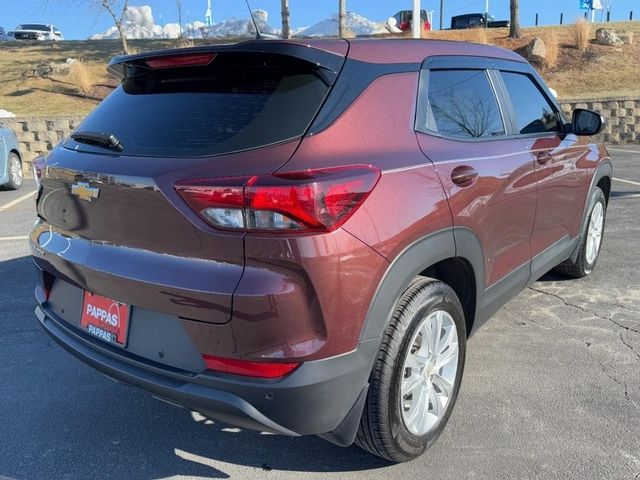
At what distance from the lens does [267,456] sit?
2.65 m

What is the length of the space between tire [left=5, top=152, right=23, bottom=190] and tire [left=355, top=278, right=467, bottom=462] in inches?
368

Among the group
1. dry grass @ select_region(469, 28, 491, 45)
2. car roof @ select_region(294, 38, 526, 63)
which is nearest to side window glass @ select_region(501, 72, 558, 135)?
car roof @ select_region(294, 38, 526, 63)

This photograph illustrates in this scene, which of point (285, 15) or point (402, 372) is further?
point (285, 15)

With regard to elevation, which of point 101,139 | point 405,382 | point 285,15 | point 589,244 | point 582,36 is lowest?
point 589,244

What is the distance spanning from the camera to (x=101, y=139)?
8.14ft

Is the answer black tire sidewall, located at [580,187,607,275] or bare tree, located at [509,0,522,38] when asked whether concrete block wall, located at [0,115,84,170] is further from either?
bare tree, located at [509,0,522,38]

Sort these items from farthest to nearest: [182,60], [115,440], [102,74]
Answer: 1. [102,74]
2. [115,440]
3. [182,60]

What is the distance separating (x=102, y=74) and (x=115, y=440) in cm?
2004

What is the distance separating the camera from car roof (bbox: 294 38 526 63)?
2359mm

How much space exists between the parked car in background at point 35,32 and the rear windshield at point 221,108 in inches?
1567

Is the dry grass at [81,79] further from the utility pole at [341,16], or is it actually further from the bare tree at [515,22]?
the bare tree at [515,22]

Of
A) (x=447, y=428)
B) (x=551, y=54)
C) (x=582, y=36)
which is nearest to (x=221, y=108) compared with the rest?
(x=447, y=428)

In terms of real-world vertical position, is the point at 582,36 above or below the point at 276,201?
above

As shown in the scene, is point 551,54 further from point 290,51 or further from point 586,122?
point 290,51
